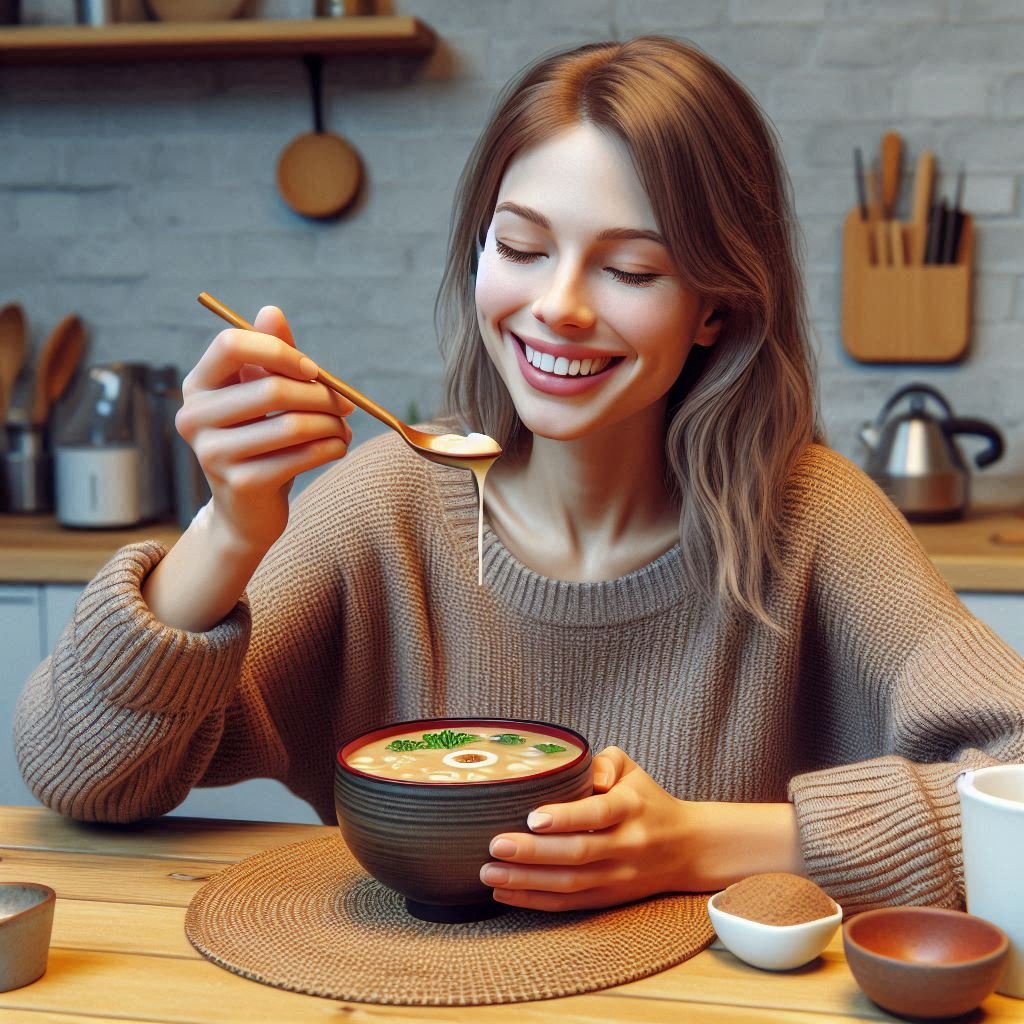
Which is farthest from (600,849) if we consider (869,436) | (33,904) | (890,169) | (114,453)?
(890,169)

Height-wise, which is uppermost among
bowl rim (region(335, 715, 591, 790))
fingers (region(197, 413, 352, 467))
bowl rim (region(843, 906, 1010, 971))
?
fingers (region(197, 413, 352, 467))

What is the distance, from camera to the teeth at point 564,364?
1.20m

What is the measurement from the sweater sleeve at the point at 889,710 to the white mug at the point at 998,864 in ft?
0.45

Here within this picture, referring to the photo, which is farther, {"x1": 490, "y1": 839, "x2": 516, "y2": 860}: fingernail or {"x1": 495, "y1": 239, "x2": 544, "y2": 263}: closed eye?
{"x1": 495, "y1": 239, "x2": 544, "y2": 263}: closed eye

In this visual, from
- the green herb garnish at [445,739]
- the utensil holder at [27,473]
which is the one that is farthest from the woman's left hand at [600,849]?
the utensil holder at [27,473]

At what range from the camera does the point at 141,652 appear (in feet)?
3.42

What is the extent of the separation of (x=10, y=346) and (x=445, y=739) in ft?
7.56

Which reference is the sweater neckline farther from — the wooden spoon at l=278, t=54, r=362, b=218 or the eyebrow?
the wooden spoon at l=278, t=54, r=362, b=218

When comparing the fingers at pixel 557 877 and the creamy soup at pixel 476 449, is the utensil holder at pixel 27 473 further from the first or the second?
the fingers at pixel 557 877

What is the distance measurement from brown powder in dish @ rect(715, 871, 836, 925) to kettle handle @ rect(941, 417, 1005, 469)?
1.78 m

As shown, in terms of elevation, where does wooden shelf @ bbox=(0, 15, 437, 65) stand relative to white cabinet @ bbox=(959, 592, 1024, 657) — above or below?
above

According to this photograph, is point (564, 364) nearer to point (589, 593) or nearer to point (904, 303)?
point (589, 593)

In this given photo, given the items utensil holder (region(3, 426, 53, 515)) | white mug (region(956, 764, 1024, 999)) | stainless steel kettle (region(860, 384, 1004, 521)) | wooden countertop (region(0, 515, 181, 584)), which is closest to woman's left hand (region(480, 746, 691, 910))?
white mug (region(956, 764, 1024, 999))

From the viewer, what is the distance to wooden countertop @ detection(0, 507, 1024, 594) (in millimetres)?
2193
